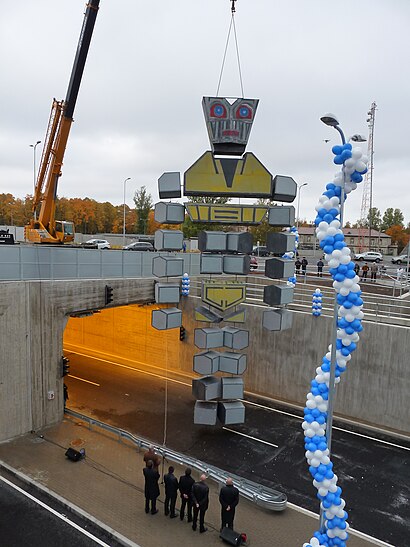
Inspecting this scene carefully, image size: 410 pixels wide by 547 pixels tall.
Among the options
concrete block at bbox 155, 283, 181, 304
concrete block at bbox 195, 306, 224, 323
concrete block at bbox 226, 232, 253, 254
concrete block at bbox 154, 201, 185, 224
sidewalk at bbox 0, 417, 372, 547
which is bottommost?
sidewalk at bbox 0, 417, 372, 547

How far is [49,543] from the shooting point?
969 centimetres

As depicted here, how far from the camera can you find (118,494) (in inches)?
458

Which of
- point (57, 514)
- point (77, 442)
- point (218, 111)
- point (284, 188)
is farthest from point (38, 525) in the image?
point (218, 111)

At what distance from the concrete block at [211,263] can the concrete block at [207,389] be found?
3559mm

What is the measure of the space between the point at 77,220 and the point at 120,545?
69474 millimetres

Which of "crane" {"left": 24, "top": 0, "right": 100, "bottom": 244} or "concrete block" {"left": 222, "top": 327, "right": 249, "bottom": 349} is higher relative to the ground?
"crane" {"left": 24, "top": 0, "right": 100, "bottom": 244}

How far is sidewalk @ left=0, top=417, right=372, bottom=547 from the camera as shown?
9977 mm

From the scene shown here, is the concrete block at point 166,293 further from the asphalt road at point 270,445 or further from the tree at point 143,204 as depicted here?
the tree at point 143,204

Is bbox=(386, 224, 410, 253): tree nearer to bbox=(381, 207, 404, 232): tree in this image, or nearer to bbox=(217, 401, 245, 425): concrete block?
bbox=(381, 207, 404, 232): tree

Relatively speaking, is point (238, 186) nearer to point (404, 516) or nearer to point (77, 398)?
point (404, 516)

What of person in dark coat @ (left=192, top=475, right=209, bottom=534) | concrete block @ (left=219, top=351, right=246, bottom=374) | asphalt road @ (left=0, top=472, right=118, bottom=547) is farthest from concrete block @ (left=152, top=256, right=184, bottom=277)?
asphalt road @ (left=0, top=472, right=118, bottom=547)

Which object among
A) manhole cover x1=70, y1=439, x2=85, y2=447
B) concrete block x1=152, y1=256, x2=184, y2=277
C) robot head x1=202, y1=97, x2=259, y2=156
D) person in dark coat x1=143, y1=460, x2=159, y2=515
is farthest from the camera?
manhole cover x1=70, y1=439, x2=85, y2=447

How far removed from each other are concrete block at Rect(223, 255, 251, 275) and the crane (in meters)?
12.5

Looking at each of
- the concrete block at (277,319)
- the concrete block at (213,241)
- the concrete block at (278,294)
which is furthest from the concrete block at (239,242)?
the concrete block at (277,319)
